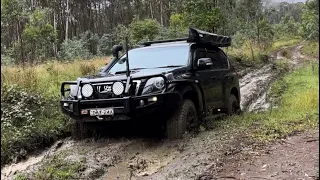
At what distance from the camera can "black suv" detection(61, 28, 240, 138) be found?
5613mm

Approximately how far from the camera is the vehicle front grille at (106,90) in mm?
5668

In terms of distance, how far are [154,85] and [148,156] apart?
0.93 metres

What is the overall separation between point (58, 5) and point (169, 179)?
1368 inches

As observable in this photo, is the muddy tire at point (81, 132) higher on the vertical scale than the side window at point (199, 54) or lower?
lower

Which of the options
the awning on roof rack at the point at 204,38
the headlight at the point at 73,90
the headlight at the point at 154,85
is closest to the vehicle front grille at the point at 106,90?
the headlight at the point at 154,85

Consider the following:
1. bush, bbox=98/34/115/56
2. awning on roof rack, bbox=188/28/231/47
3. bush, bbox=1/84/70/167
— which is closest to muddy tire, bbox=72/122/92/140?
bush, bbox=1/84/70/167

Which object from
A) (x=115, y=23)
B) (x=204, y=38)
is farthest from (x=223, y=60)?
(x=115, y=23)

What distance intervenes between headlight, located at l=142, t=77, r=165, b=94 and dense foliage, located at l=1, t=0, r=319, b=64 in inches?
74.7

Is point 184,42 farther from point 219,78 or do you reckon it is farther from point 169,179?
point 169,179

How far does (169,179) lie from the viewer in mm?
4473

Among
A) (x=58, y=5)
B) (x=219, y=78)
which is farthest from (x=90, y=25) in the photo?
(x=219, y=78)

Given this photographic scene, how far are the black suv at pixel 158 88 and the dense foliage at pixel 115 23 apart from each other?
48.5 inches

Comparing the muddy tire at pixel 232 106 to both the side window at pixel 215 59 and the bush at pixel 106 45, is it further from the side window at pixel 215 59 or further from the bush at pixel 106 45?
the bush at pixel 106 45

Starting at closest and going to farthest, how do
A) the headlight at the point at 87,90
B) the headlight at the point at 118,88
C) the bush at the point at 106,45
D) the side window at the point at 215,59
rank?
1. the headlight at the point at 118,88
2. the headlight at the point at 87,90
3. the side window at the point at 215,59
4. the bush at the point at 106,45
